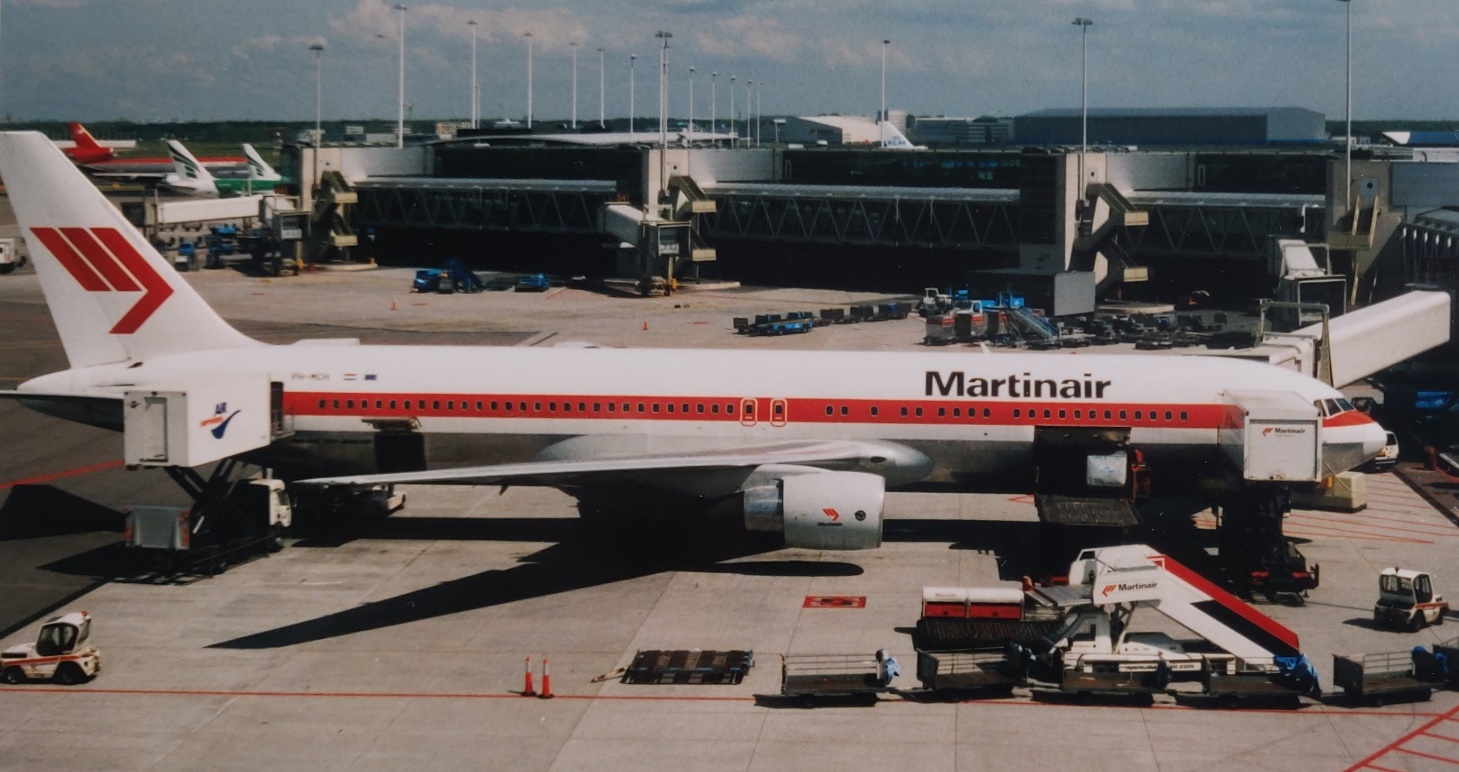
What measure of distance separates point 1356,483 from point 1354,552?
4248mm

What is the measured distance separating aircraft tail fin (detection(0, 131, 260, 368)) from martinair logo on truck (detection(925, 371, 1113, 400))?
63.7 ft

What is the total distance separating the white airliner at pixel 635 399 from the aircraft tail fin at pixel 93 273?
0.05 meters

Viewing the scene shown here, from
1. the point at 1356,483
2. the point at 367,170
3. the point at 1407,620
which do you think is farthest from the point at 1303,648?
the point at 367,170

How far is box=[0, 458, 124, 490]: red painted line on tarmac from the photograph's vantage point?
46406 millimetres

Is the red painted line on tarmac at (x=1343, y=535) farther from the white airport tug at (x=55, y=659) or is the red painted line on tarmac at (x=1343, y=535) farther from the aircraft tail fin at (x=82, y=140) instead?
the aircraft tail fin at (x=82, y=140)

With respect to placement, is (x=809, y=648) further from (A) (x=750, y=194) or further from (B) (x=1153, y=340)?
(A) (x=750, y=194)

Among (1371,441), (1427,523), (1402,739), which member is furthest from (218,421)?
(1427,523)

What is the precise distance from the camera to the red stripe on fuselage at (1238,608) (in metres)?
29.5

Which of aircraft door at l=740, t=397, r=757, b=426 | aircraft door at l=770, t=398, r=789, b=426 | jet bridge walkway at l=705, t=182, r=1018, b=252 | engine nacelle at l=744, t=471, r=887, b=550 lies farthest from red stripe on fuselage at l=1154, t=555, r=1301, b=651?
jet bridge walkway at l=705, t=182, r=1018, b=252

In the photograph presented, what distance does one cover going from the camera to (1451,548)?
39.8m

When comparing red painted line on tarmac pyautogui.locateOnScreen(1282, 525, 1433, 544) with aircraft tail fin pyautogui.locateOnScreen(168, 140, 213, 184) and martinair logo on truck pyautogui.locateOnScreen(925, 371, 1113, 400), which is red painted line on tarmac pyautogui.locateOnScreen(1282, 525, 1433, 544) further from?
aircraft tail fin pyautogui.locateOnScreen(168, 140, 213, 184)

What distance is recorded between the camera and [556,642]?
3192 centimetres

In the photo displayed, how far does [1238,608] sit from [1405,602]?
5.09 m

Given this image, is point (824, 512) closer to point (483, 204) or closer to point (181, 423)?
point (181, 423)
